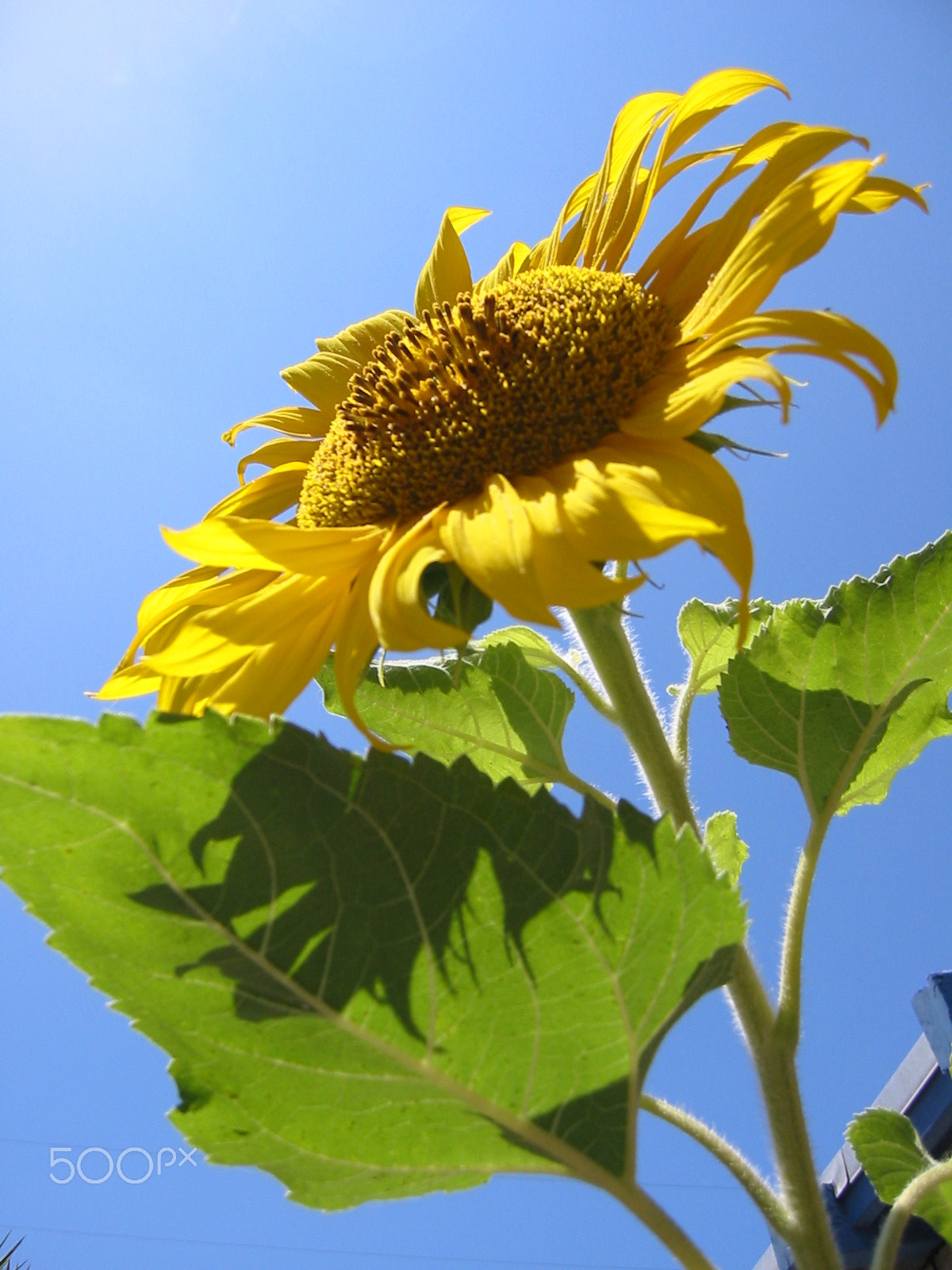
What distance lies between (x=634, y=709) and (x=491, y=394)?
8.7 inches

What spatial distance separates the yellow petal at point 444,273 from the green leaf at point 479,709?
13.2 inches

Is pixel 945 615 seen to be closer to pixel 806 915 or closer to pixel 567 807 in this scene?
pixel 806 915

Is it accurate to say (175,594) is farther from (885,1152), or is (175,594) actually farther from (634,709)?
(885,1152)

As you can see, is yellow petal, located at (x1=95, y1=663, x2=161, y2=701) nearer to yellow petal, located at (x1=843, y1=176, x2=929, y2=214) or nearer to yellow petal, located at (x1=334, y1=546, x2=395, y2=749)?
yellow petal, located at (x1=334, y1=546, x2=395, y2=749)

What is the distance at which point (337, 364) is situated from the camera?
936mm

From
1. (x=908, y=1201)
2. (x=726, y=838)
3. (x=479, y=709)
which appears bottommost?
(x=908, y=1201)

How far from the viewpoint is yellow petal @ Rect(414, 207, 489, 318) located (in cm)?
94

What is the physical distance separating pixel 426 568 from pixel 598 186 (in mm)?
422

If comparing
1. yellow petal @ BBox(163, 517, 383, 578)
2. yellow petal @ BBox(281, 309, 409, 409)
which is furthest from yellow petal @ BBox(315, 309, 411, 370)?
yellow petal @ BBox(163, 517, 383, 578)

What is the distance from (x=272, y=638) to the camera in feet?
2.04

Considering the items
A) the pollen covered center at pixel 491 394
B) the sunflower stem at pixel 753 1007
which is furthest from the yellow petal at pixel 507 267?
the sunflower stem at pixel 753 1007

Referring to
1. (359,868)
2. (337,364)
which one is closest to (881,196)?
(337,364)

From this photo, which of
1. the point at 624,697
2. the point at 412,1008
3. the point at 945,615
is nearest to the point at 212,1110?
the point at 412,1008

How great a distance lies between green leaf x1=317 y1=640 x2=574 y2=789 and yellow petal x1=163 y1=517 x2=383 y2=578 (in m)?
0.17
